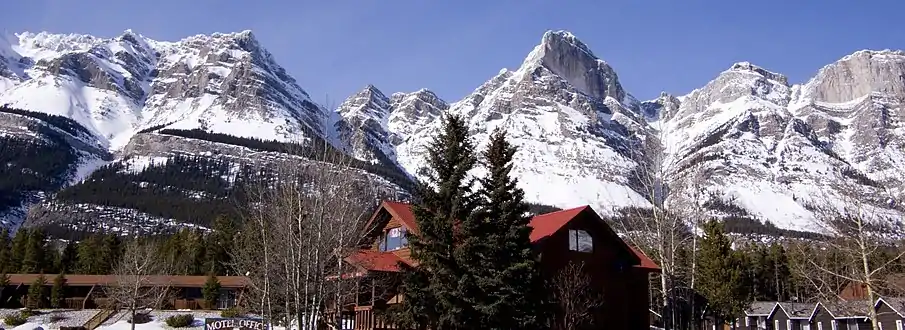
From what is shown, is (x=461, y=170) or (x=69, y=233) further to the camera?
(x=69, y=233)

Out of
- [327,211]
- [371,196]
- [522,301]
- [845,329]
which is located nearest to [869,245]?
[522,301]

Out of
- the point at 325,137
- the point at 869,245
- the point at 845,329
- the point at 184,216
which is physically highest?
the point at 184,216

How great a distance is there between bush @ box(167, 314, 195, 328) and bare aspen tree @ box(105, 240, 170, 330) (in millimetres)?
1771

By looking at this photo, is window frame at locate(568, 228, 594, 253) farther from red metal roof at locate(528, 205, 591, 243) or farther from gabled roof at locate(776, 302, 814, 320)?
gabled roof at locate(776, 302, 814, 320)

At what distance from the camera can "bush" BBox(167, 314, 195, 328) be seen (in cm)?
5628

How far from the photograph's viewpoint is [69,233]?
174 m

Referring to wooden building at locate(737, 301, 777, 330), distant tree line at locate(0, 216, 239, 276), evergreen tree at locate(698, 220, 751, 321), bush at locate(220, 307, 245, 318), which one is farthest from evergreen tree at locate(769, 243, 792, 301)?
bush at locate(220, 307, 245, 318)

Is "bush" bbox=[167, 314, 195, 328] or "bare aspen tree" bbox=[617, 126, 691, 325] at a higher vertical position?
"bare aspen tree" bbox=[617, 126, 691, 325]

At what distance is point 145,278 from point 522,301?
32.6 metres

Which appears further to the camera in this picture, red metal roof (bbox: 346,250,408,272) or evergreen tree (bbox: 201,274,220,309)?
evergreen tree (bbox: 201,274,220,309)

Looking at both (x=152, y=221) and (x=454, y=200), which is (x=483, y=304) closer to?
(x=454, y=200)

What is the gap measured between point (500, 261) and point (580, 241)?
10505mm

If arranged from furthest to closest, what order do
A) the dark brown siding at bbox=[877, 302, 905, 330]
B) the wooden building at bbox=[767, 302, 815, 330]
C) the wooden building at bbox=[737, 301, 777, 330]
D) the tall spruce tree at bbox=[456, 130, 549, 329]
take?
the wooden building at bbox=[737, 301, 777, 330]
the wooden building at bbox=[767, 302, 815, 330]
the dark brown siding at bbox=[877, 302, 905, 330]
the tall spruce tree at bbox=[456, 130, 549, 329]

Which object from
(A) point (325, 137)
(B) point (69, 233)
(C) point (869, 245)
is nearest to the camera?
(C) point (869, 245)
